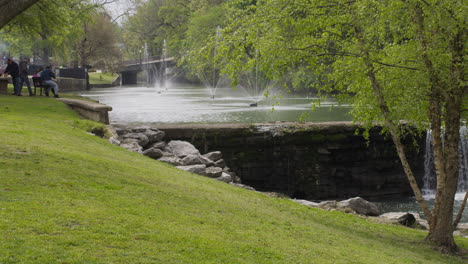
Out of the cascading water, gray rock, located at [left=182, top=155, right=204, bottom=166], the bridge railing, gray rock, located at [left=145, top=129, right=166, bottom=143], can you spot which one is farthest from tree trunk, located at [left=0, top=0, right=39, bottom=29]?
the bridge railing

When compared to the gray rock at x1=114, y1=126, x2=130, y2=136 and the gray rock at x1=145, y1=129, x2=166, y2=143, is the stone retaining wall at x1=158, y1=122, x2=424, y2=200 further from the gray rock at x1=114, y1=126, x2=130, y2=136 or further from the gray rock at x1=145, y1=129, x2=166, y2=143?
Answer: the gray rock at x1=114, y1=126, x2=130, y2=136

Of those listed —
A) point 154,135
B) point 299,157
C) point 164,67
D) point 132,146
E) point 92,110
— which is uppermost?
point 164,67

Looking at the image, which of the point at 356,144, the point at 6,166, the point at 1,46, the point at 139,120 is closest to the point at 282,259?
the point at 6,166

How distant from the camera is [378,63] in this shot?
1093cm

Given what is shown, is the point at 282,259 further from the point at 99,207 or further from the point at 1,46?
the point at 1,46

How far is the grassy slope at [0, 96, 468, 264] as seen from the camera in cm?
588

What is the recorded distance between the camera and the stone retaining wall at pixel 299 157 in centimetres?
2008

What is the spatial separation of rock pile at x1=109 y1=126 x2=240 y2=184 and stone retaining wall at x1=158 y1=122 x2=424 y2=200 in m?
1.21

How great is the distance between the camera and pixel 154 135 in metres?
18.8

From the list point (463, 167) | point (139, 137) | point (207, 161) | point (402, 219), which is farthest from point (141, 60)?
point (402, 219)

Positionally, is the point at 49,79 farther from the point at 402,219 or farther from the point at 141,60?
the point at 141,60

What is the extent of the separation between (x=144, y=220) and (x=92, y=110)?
1346cm

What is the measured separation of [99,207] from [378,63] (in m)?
6.33

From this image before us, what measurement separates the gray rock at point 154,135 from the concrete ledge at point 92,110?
5.41 feet
